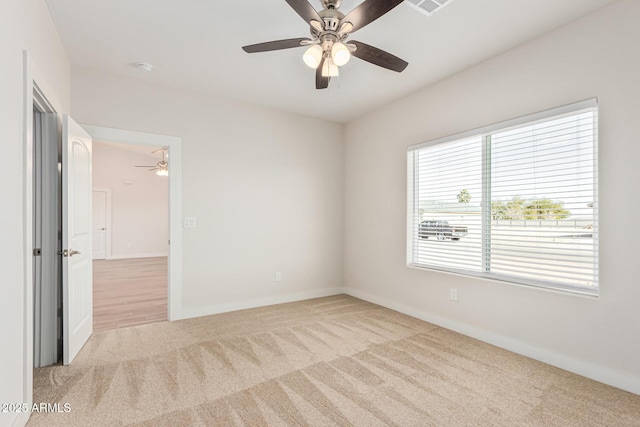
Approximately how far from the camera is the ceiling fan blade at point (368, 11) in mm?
1828

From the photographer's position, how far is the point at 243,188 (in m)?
4.39

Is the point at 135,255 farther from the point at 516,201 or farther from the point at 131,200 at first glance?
the point at 516,201

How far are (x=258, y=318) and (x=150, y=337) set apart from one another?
118 cm

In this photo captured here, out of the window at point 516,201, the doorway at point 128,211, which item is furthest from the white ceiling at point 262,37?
the doorway at point 128,211

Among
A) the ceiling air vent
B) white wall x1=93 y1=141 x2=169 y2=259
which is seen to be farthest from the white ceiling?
white wall x1=93 y1=141 x2=169 y2=259

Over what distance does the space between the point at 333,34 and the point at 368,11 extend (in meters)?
0.31

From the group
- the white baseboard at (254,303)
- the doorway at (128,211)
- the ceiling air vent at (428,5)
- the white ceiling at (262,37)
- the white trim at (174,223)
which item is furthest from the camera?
the doorway at (128,211)

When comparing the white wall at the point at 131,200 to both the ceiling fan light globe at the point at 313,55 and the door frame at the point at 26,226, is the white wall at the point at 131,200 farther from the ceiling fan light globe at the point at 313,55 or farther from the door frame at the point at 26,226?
the ceiling fan light globe at the point at 313,55

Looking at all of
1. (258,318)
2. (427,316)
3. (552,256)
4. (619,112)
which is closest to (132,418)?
(258,318)

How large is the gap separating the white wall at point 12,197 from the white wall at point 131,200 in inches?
319

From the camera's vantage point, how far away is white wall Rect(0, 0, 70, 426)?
63.5 inches

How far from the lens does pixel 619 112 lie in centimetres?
236

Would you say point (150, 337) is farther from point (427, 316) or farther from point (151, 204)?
point (151, 204)

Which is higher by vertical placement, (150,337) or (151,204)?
(151,204)
